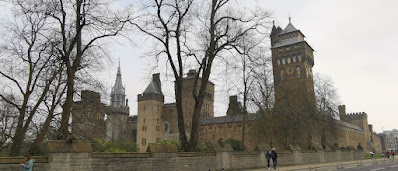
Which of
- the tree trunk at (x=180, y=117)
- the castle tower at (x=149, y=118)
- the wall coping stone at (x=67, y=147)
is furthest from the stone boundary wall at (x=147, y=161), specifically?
the castle tower at (x=149, y=118)

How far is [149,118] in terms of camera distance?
74.8 meters

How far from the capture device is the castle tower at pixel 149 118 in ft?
242

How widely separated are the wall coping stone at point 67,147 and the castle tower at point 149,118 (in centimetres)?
6140

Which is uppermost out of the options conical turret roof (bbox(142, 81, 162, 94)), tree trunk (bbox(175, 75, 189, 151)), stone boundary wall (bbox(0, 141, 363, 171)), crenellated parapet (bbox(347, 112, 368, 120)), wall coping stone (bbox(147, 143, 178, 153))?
conical turret roof (bbox(142, 81, 162, 94))

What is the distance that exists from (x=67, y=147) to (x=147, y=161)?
3.92 metres

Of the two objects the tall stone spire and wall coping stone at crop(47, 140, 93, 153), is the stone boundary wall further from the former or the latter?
the tall stone spire

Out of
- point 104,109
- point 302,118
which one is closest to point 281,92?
point 302,118

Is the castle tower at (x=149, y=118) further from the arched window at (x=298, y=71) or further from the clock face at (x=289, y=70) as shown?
the arched window at (x=298, y=71)

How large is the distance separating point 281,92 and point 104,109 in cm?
2298

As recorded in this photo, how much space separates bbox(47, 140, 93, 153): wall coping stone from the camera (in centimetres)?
1144

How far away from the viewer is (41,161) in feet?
36.3


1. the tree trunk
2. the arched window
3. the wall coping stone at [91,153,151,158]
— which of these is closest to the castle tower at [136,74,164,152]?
the arched window

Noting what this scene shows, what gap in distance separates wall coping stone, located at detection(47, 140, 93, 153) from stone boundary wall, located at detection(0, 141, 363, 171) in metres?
0.10

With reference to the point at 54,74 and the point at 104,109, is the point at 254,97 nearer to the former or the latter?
the point at 104,109
